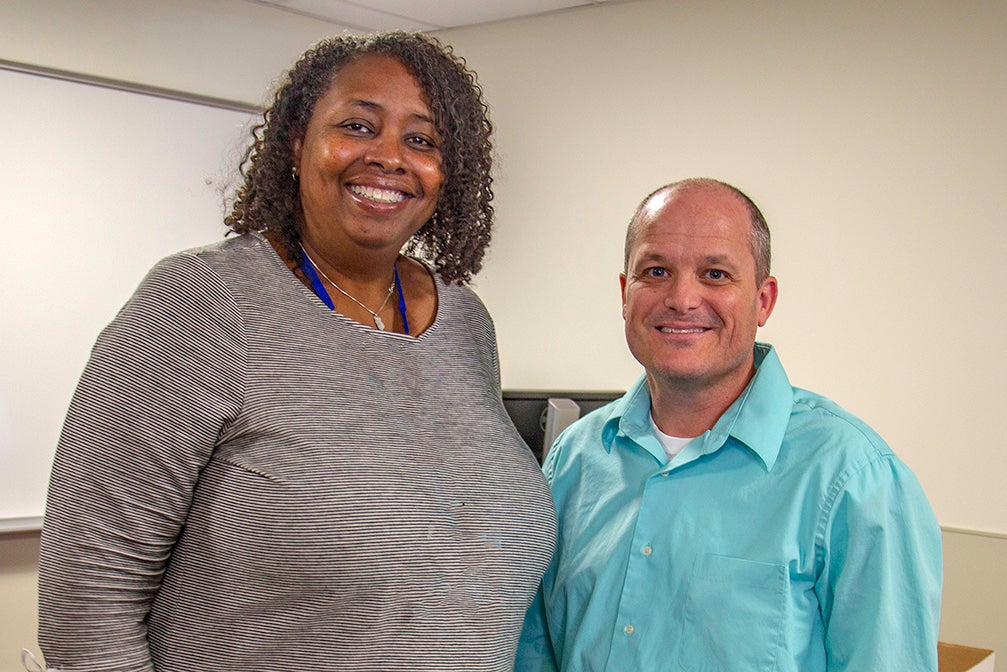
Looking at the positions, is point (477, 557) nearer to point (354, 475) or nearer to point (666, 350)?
point (354, 475)

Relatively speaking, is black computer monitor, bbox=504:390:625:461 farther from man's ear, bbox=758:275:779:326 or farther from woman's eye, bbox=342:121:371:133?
woman's eye, bbox=342:121:371:133

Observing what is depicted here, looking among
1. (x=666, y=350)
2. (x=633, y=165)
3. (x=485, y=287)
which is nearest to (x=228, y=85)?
(x=485, y=287)

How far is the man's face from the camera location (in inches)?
56.7

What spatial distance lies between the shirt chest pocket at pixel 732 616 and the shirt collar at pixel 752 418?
149 millimetres

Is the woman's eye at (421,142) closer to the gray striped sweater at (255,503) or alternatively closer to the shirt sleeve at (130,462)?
the gray striped sweater at (255,503)

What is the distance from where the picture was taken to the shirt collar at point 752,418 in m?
1.37

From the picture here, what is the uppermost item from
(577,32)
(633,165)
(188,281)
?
(577,32)

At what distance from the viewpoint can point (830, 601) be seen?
1282mm

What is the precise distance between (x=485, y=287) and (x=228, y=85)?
1376 mm

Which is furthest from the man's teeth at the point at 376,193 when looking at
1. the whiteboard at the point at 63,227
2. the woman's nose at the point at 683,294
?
the whiteboard at the point at 63,227

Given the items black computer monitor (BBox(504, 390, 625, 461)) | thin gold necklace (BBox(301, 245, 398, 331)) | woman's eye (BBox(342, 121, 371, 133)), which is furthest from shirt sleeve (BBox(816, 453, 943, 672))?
black computer monitor (BBox(504, 390, 625, 461))

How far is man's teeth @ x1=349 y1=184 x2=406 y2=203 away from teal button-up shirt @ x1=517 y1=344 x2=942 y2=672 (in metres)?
0.49

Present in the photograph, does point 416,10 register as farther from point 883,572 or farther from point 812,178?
point 883,572

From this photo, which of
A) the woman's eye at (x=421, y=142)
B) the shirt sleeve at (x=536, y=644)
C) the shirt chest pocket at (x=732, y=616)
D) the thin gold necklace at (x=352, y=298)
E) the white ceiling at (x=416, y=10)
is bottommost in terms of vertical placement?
the shirt sleeve at (x=536, y=644)
